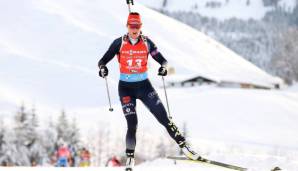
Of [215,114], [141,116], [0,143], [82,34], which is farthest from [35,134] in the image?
[82,34]

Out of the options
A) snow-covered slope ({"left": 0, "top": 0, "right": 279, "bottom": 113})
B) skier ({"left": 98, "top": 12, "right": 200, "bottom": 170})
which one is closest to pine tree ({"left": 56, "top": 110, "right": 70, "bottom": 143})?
skier ({"left": 98, "top": 12, "right": 200, "bottom": 170})

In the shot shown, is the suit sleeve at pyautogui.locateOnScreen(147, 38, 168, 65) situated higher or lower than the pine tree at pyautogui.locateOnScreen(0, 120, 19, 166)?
higher

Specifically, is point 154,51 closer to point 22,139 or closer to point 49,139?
point 22,139

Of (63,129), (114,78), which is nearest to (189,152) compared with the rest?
(63,129)

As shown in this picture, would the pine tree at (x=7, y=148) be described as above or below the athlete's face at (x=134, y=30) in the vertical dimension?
below

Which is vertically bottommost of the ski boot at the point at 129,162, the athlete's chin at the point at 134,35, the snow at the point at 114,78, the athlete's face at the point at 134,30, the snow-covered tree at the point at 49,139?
the ski boot at the point at 129,162

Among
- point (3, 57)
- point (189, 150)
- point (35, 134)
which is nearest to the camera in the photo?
point (189, 150)

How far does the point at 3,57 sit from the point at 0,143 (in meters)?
90.9

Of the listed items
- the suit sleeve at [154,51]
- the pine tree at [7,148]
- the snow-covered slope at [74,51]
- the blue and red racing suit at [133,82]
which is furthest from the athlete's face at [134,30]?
the snow-covered slope at [74,51]

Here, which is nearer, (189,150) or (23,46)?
(189,150)

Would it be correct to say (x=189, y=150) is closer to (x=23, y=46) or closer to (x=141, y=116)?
(x=141, y=116)

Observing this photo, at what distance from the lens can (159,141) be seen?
250 ft

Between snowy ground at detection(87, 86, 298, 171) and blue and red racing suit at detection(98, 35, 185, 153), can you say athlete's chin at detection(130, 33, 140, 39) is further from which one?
snowy ground at detection(87, 86, 298, 171)

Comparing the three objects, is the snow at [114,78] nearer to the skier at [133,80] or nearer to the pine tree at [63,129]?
the pine tree at [63,129]
